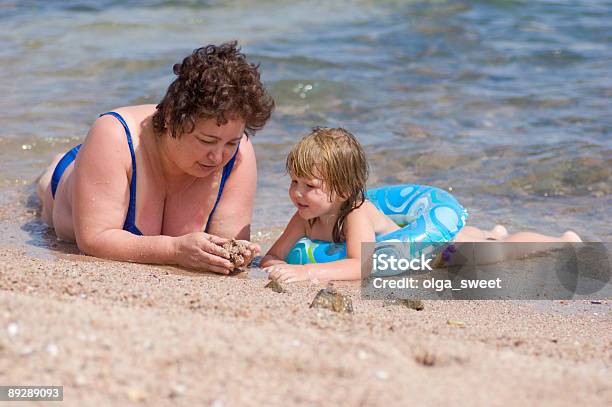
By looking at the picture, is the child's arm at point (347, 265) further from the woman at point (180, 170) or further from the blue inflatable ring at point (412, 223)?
the woman at point (180, 170)

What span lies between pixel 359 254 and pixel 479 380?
2.13 metres

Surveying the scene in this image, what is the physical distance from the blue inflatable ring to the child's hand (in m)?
0.31

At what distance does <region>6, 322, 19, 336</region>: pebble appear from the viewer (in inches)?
100

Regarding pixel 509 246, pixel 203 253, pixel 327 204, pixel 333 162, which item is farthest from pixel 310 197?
pixel 509 246

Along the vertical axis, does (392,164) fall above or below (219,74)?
below

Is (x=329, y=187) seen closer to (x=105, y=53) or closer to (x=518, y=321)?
(x=518, y=321)

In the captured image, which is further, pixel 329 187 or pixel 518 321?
pixel 329 187

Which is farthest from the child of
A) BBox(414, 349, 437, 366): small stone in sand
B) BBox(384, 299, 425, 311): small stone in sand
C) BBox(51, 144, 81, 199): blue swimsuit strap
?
BBox(414, 349, 437, 366): small stone in sand

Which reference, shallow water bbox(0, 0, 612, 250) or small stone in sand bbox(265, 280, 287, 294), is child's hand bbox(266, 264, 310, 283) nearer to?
small stone in sand bbox(265, 280, 287, 294)

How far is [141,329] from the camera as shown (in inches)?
105

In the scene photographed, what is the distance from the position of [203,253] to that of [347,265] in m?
0.80

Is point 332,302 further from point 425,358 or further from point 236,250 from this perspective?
point 236,250

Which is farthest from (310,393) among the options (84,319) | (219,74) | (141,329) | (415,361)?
(219,74)

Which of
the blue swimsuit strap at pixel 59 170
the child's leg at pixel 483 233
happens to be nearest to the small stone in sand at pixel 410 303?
the child's leg at pixel 483 233
